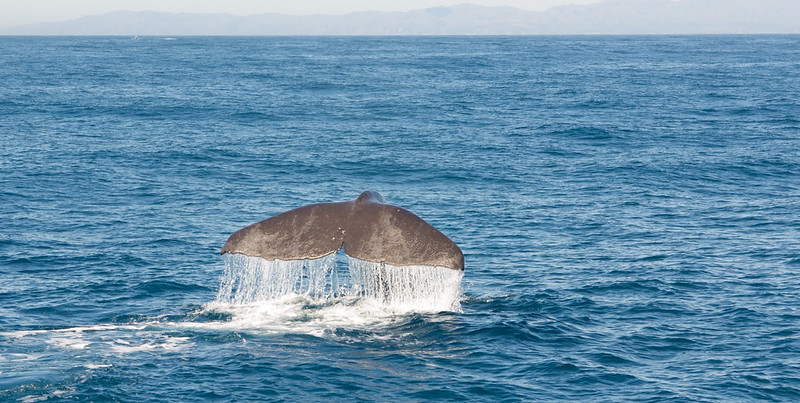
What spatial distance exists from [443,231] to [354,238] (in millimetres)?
13972

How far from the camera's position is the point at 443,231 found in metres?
28.5

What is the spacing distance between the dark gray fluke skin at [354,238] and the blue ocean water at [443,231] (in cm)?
263

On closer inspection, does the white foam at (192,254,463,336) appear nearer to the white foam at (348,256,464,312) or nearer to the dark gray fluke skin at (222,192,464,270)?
the white foam at (348,256,464,312)

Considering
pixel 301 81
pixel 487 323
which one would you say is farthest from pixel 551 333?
pixel 301 81

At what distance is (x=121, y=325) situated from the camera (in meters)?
18.9

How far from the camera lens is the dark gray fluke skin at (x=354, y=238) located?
569 inches

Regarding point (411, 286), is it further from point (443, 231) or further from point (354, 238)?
point (443, 231)

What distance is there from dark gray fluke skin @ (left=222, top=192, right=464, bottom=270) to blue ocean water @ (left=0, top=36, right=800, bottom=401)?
8.63ft

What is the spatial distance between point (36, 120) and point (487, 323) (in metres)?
42.4

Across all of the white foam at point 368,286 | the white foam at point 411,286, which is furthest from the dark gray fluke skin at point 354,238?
the white foam at point 411,286

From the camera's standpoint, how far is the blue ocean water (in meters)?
16.4

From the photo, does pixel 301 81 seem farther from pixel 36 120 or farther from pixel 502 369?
pixel 502 369

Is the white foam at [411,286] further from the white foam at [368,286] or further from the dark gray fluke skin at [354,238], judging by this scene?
the dark gray fluke skin at [354,238]

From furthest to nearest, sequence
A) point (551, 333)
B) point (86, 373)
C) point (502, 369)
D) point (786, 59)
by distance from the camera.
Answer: point (786, 59) → point (551, 333) → point (502, 369) → point (86, 373)
